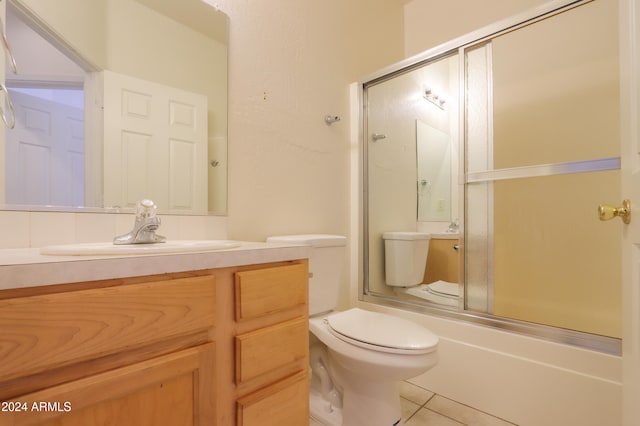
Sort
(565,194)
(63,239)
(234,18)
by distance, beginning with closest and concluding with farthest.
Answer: (63,239) → (234,18) → (565,194)

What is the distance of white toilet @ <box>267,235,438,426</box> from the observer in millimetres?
1064

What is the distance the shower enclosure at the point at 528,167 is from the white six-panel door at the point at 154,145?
113 centimetres

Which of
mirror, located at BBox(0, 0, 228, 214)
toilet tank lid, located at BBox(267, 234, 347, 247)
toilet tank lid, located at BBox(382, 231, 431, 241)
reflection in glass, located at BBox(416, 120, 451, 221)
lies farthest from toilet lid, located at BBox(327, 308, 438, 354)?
reflection in glass, located at BBox(416, 120, 451, 221)

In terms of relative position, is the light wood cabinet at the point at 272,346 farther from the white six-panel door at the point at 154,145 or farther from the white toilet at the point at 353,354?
the white six-panel door at the point at 154,145

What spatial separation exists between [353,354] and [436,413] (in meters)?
0.66

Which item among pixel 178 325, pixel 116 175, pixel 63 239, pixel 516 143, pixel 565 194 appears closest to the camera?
pixel 178 325

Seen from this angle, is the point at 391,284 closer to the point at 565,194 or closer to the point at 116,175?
the point at 565,194

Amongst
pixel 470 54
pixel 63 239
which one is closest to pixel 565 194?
pixel 470 54

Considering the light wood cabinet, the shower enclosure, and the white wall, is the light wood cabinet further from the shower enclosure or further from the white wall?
the shower enclosure

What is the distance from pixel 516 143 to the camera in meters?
1.89

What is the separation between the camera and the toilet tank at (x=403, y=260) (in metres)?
2.08

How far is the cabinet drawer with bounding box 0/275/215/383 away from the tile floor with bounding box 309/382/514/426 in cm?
102

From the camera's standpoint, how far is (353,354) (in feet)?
3.66

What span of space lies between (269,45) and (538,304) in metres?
2.04
